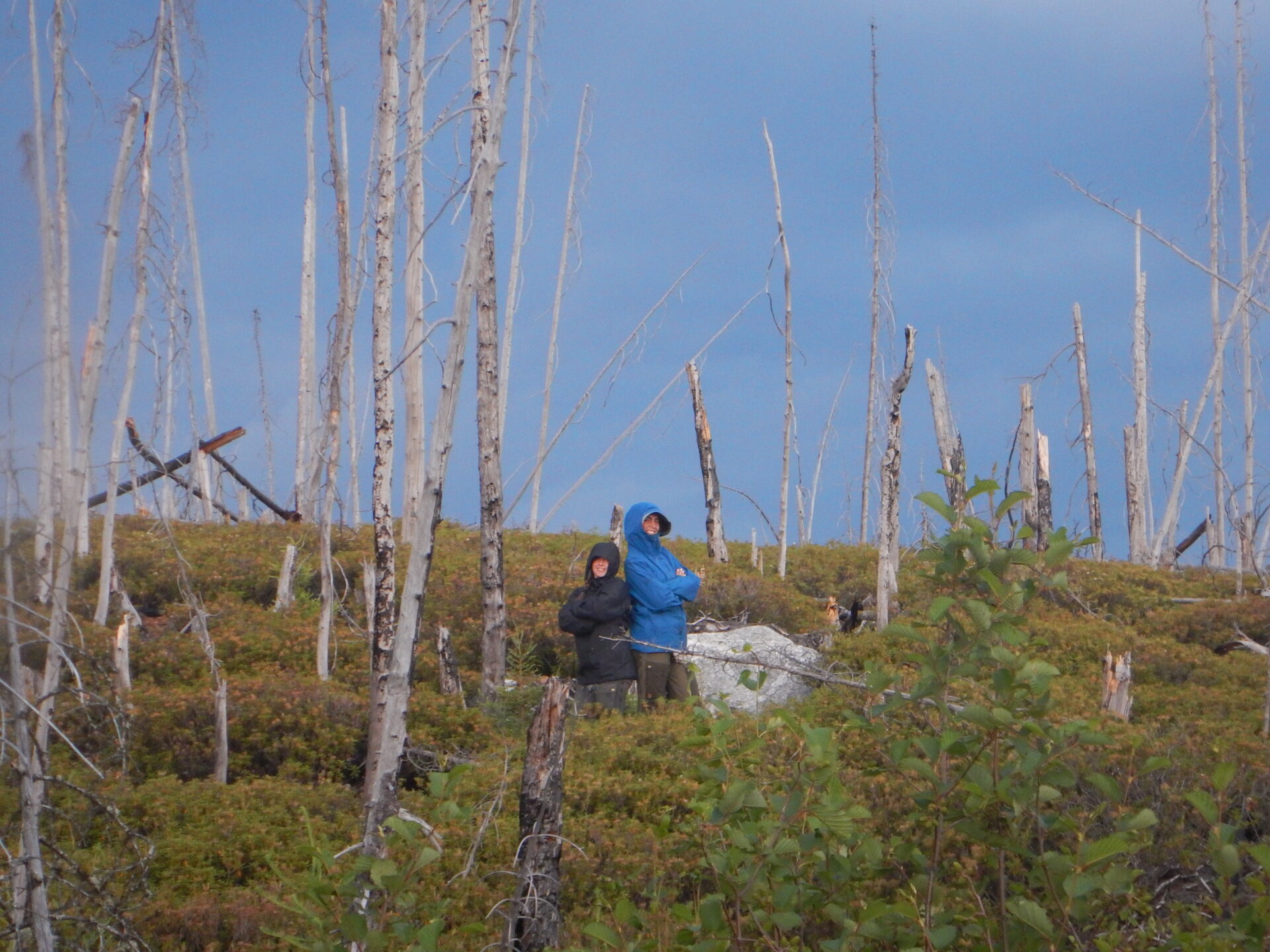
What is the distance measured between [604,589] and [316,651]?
9.37ft

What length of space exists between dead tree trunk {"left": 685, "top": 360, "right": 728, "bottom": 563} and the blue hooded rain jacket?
5.59 meters

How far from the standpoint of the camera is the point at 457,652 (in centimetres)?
1124

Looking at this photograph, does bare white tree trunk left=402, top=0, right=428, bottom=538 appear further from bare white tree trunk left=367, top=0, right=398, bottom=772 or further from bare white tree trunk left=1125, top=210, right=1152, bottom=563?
bare white tree trunk left=1125, top=210, right=1152, bottom=563

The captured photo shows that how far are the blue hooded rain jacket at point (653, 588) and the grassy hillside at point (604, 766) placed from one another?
2.75ft

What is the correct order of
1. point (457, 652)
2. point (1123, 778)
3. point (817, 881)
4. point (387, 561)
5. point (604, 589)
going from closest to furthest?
1. point (817, 881)
2. point (1123, 778)
3. point (387, 561)
4. point (604, 589)
5. point (457, 652)

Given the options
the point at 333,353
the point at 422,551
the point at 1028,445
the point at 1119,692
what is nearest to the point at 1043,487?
the point at 1028,445

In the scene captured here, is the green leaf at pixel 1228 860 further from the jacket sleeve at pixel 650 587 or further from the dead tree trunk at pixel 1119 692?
the jacket sleeve at pixel 650 587

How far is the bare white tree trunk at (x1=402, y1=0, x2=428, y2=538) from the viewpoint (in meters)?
7.18

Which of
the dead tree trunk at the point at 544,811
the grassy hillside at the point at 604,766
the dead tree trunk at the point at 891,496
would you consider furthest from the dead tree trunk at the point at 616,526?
the dead tree trunk at the point at 544,811

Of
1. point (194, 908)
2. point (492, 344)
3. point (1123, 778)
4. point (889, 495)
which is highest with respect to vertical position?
point (492, 344)

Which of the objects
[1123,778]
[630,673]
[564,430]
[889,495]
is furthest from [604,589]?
[889,495]

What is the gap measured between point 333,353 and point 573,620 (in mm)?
3179

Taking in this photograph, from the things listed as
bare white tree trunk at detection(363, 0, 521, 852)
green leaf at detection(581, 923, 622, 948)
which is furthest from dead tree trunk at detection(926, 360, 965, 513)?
green leaf at detection(581, 923, 622, 948)

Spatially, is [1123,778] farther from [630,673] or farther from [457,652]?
[457,652]
